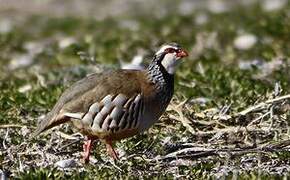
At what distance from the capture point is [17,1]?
24.1m

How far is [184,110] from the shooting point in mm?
8039

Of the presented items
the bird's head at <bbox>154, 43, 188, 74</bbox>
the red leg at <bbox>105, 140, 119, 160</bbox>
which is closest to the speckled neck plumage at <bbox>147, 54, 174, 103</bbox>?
the bird's head at <bbox>154, 43, 188, 74</bbox>

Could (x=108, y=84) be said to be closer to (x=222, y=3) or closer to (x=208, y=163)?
(x=208, y=163)

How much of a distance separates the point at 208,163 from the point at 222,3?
1424cm

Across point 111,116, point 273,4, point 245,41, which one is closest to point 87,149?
point 111,116

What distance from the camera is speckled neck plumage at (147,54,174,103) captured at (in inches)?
283

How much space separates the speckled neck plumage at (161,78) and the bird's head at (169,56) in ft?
0.06

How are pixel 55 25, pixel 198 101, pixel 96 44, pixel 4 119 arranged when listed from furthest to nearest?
pixel 55 25
pixel 96 44
pixel 198 101
pixel 4 119

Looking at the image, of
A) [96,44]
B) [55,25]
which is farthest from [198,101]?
[55,25]

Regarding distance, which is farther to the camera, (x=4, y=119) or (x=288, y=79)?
(x=288, y=79)

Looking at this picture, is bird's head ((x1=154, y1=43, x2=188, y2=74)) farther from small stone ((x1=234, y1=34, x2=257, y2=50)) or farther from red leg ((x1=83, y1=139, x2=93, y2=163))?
small stone ((x1=234, y1=34, x2=257, y2=50))

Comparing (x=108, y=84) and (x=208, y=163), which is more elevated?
(x=108, y=84)

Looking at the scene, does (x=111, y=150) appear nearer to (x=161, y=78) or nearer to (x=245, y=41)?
(x=161, y=78)

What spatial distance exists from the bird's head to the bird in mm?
298
